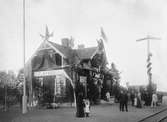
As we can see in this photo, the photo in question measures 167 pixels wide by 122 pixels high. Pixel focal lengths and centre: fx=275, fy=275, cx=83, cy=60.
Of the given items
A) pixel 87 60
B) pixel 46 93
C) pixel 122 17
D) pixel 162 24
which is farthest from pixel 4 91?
pixel 87 60

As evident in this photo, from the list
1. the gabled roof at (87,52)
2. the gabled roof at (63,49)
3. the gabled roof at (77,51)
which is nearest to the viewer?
the gabled roof at (77,51)

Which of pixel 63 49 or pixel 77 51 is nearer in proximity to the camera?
pixel 77 51

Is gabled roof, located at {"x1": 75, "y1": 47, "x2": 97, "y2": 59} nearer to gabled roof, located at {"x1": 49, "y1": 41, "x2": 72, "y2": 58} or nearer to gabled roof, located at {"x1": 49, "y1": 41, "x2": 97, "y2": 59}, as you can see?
gabled roof, located at {"x1": 49, "y1": 41, "x2": 97, "y2": 59}

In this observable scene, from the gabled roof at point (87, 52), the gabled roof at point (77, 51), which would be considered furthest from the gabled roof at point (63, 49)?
the gabled roof at point (87, 52)

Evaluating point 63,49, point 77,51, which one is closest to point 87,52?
point 77,51

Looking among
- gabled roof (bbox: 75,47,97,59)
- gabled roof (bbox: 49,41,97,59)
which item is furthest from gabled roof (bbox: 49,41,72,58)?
gabled roof (bbox: 75,47,97,59)

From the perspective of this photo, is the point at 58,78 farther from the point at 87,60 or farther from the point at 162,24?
the point at 162,24

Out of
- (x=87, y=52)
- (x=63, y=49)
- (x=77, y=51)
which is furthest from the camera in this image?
(x=87, y=52)

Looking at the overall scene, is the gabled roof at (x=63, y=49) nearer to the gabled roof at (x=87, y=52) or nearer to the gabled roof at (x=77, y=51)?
the gabled roof at (x=77, y=51)

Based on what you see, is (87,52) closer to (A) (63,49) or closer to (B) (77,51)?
(B) (77,51)

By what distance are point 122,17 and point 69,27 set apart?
3.27 metres

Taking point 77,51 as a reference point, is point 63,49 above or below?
above

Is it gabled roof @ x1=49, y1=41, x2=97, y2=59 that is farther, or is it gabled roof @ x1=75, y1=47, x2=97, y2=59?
gabled roof @ x1=75, y1=47, x2=97, y2=59

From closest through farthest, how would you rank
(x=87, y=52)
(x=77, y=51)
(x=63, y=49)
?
(x=77, y=51), (x=63, y=49), (x=87, y=52)
